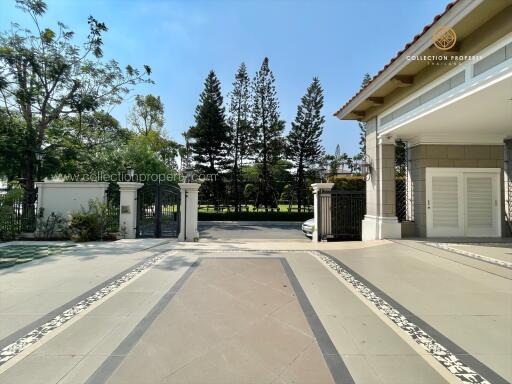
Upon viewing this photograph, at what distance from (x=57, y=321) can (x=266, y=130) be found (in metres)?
21.3

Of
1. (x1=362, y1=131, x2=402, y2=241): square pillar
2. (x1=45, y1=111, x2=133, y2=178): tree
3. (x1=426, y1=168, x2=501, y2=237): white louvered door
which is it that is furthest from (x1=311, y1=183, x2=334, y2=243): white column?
(x1=45, y1=111, x2=133, y2=178): tree

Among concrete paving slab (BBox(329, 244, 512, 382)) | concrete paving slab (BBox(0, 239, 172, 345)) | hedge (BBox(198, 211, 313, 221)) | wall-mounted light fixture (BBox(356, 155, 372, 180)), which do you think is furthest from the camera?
hedge (BBox(198, 211, 313, 221))

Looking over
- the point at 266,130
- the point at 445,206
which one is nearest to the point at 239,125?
the point at 266,130

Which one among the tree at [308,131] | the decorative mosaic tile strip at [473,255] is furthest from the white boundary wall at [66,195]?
the tree at [308,131]

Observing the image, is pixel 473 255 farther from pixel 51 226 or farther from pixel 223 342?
pixel 51 226

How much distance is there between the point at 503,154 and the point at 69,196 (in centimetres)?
1275

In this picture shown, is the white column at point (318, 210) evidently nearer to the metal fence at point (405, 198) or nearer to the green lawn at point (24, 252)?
the metal fence at point (405, 198)

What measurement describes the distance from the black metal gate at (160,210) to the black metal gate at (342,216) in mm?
4899

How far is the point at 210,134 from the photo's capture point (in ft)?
77.2

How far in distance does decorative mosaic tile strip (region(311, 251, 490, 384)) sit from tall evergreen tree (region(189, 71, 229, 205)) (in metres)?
19.9

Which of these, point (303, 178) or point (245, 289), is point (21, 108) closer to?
point (245, 289)

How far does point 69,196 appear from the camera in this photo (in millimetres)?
9297

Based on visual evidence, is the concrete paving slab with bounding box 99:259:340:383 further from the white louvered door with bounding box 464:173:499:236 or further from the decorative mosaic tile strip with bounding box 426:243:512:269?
the white louvered door with bounding box 464:173:499:236

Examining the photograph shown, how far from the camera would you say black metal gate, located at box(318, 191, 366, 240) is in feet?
32.2
